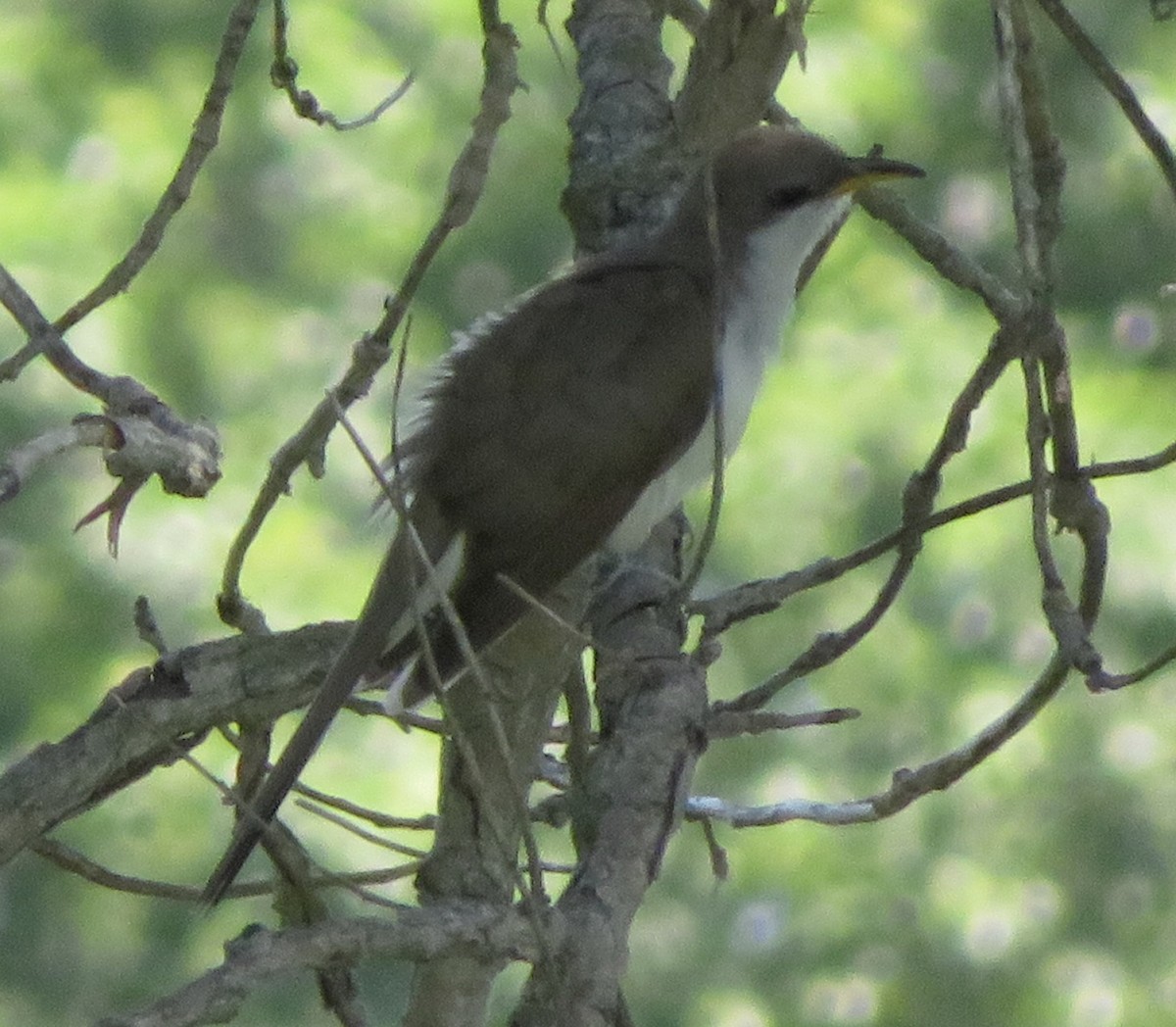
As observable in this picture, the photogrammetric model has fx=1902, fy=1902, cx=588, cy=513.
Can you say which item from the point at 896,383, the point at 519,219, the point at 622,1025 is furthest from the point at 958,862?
the point at 622,1025

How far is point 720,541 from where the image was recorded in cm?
500

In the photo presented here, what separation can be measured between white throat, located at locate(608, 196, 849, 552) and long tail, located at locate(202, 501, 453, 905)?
1.65 ft

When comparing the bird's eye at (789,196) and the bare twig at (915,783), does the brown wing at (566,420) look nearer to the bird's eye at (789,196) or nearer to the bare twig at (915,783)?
the bird's eye at (789,196)

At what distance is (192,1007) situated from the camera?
1.66 meters

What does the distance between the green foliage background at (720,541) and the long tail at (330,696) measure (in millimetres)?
1294

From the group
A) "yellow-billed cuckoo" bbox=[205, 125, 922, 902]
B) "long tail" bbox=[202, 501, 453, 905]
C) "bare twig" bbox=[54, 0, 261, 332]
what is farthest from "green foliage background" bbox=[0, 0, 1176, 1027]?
"bare twig" bbox=[54, 0, 261, 332]

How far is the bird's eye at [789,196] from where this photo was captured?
389cm

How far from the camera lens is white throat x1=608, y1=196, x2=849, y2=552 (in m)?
3.54

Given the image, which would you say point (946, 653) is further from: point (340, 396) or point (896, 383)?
point (340, 396)

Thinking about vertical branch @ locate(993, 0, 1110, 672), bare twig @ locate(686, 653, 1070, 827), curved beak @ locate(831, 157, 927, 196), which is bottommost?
bare twig @ locate(686, 653, 1070, 827)

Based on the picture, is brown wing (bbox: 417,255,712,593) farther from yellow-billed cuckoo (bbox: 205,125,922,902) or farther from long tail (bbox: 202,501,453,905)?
long tail (bbox: 202,501,453,905)

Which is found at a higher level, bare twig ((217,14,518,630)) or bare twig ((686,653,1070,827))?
bare twig ((217,14,518,630))

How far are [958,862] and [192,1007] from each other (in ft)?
11.7

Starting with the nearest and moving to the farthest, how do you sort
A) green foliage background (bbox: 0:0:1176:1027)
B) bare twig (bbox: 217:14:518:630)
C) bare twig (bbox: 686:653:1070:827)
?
bare twig (bbox: 217:14:518:630) → bare twig (bbox: 686:653:1070:827) → green foliage background (bbox: 0:0:1176:1027)
